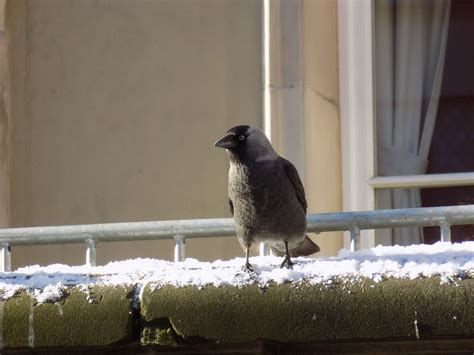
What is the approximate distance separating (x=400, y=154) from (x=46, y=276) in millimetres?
2635

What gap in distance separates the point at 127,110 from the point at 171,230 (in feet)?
5.97

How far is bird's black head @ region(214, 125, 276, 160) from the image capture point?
501 centimetres

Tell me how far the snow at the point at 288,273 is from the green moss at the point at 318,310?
4 centimetres

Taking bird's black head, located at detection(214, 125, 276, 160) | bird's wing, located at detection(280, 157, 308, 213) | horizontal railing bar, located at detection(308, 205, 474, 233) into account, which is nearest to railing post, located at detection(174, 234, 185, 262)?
horizontal railing bar, located at detection(308, 205, 474, 233)

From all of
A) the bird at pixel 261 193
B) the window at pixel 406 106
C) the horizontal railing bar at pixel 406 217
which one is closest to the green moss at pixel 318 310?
the horizontal railing bar at pixel 406 217

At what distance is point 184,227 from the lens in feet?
14.5

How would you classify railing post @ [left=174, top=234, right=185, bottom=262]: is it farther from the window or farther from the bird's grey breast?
the window

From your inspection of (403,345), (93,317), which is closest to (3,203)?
(93,317)

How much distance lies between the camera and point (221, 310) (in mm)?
3803

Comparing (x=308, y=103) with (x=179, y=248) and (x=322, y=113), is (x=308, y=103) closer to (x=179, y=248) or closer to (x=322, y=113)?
(x=322, y=113)

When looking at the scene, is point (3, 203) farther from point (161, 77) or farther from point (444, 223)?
point (444, 223)

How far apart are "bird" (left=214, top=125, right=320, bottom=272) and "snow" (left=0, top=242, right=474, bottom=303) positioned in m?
0.80

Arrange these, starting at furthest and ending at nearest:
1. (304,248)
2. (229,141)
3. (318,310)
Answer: (304,248) → (229,141) → (318,310)

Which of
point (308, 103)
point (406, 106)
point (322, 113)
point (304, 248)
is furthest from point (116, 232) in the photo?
point (406, 106)
